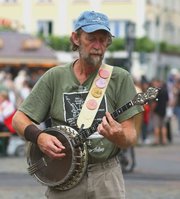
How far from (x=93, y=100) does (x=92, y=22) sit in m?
0.46

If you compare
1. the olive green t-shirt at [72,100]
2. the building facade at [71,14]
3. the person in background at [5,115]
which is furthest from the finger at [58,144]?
the building facade at [71,14]

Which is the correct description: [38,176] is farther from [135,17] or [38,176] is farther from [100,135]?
[135,17]

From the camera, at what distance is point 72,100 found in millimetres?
5398

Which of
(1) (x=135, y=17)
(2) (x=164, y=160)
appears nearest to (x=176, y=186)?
(2) (x=164, y=160)

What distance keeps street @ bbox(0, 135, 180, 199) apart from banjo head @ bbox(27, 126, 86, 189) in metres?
6.32

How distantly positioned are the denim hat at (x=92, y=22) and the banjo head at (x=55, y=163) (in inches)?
23.6

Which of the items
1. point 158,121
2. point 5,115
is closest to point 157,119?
point 158,121

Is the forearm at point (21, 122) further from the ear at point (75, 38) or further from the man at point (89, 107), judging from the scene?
the ear at point (75, 38)

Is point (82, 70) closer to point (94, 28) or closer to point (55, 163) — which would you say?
point (94, 28)

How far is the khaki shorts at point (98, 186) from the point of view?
5.30 m

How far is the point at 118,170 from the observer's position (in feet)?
17.9

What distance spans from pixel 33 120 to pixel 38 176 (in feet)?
1.12

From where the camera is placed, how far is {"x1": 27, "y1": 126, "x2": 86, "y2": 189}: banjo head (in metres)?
5.23

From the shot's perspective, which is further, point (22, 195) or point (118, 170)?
point (22, 195)
